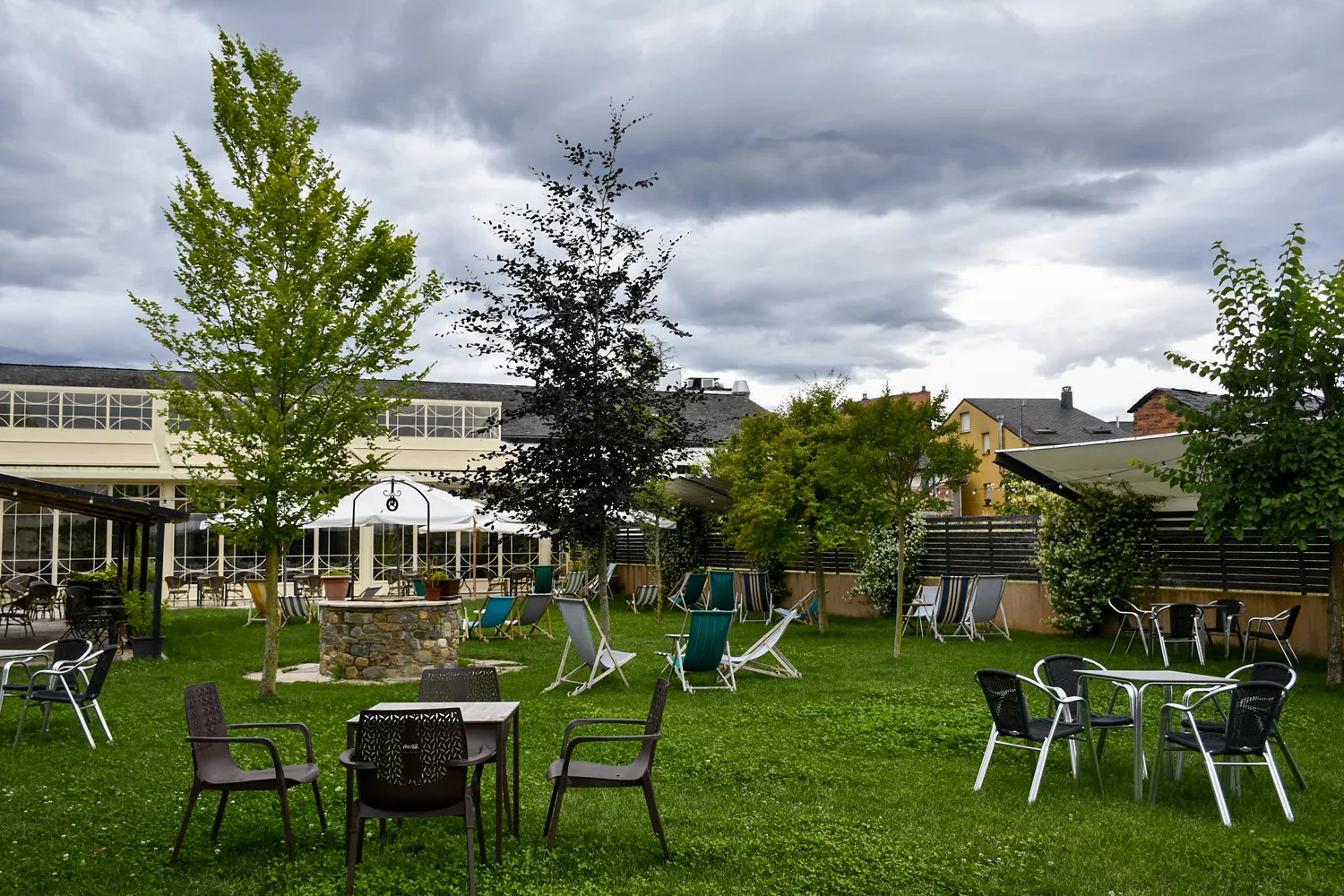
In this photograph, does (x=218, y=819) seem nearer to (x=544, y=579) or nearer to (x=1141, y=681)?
(x=1141, y=681)

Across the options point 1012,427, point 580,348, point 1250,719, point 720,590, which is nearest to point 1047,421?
point 1012,427

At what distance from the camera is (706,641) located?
10.1 meters

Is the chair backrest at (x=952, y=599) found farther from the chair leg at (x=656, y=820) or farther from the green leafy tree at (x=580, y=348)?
the chair leg at (x=656, y=820)

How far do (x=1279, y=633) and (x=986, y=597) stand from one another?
3.63 metres

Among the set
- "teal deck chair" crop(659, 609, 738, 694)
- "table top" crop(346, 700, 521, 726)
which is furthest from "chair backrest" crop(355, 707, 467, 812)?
"teal deck chair" crop(659, 609, 738, 694)

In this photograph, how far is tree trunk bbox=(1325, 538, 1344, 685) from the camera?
9.95 m

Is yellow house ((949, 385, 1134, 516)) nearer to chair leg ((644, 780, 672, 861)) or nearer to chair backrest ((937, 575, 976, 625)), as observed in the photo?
chair backrest ((937, 575, 976, 625))

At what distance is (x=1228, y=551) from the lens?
513 inches

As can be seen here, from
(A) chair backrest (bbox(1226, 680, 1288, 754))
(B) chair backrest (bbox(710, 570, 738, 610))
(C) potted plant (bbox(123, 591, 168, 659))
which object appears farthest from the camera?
(B) chair backrest (bbox(710, 570, 738, 610))

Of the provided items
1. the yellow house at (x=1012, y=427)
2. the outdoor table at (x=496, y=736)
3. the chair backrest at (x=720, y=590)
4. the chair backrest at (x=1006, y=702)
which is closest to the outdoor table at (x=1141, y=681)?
the chair backrest at (x=1006, y=702)

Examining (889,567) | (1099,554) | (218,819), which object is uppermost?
(1099,554)

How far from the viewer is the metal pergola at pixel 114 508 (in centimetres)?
1233

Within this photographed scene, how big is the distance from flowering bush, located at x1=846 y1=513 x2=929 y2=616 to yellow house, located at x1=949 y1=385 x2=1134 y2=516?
3455 cm

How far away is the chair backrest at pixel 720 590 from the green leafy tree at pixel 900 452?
601cm
